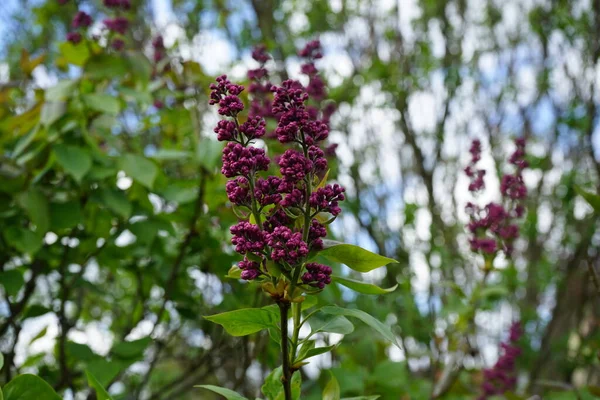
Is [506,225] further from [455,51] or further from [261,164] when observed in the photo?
[455,51]

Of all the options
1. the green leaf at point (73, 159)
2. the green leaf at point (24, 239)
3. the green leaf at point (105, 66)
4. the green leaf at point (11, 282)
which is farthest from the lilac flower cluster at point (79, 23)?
the green leaf at point (11, 282)

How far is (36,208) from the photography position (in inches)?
77.1

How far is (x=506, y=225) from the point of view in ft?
6.97

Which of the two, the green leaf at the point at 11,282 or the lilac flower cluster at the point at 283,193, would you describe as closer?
the lilac flower cluster at the point at 283,193

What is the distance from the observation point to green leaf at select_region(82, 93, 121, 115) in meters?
2.00

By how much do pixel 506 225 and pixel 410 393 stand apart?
79 centimetres

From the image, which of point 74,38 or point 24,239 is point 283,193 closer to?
point 24,239

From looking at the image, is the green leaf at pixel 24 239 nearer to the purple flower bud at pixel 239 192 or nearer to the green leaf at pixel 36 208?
the green leaf at pixel 36 208

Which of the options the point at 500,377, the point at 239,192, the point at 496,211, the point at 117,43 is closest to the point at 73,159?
the point at 117,43

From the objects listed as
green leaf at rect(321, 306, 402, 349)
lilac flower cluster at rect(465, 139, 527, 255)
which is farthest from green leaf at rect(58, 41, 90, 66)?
green leaf at rect(321, 306, 402, 349)

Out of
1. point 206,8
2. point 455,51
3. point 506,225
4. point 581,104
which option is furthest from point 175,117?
point 455,51

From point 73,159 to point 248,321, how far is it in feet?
3.72

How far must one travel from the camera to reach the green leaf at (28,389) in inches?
44.7

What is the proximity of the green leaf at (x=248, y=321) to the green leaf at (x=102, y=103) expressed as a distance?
113cm
